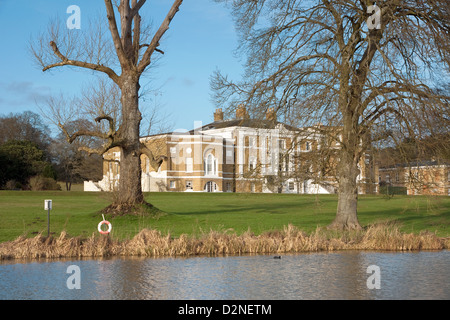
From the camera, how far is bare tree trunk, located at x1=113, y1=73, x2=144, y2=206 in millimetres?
25406

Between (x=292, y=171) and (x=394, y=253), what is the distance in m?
5.16

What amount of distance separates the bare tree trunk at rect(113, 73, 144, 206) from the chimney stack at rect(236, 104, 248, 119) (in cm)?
634

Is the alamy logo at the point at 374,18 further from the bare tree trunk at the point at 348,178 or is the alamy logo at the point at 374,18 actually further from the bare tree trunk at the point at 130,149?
the bare tree trunk at the point at 130,149

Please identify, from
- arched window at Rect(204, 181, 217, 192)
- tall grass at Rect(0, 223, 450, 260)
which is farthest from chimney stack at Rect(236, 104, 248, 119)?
arched window at Rect(204, 181, 217, 192)

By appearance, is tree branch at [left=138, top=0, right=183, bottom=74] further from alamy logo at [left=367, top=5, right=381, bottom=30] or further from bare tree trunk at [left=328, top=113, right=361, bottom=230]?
alamy logo at [left=367, top=5, right=381, bottom=30]

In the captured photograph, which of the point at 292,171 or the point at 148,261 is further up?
the point at 292,171

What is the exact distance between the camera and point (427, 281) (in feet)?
37.5

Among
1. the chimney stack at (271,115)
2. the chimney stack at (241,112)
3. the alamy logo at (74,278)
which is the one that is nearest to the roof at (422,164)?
the chimney stack at (271,115)

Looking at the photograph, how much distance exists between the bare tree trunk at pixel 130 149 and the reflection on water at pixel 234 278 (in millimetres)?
11069

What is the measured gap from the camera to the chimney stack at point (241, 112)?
20.5 m

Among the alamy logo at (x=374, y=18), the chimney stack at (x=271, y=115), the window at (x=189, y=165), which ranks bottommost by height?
the chimney stack at (x=271, y=115)

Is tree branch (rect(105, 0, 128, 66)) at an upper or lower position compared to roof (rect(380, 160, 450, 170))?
upper
